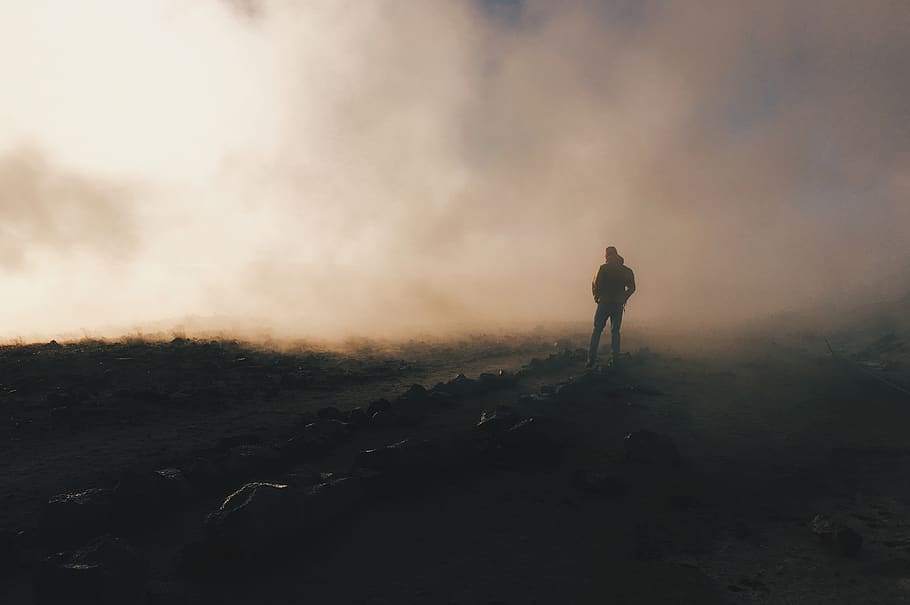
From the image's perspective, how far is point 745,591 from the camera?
3.46 metres

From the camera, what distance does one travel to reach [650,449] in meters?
Result: 5.82

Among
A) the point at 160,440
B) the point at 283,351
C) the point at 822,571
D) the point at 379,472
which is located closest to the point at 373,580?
the point at 379,472

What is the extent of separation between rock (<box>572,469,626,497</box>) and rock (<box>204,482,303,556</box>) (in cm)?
279

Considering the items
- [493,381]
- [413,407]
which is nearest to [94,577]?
[413,407]

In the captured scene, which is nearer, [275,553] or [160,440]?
[275,553]

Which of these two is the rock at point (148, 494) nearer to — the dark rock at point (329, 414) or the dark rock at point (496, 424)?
the dark rock at point (329, 414)

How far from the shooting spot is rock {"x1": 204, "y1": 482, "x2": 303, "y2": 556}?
369 centimetres

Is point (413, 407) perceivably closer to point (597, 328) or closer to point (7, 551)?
point (7, 551)

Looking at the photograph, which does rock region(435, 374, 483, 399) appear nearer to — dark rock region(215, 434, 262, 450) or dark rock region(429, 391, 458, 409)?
dark rock region(429, 391, 458, 409)

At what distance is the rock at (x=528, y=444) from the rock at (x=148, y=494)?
3418 mm

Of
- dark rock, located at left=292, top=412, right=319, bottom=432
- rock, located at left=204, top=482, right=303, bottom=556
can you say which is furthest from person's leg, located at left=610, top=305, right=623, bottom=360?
rock, located at left=204, top=482, right=303, bottom=556

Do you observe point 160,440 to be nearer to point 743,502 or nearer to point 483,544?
point 483,544

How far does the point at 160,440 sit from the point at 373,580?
15.5 feet

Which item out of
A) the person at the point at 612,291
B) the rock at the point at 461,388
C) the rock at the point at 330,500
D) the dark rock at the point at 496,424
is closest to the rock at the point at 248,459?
the rock at the point at 330,500
